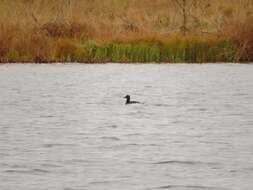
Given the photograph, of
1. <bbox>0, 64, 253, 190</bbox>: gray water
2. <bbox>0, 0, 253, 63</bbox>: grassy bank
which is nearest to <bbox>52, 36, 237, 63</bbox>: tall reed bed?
<bbox>0, 0, 253, 63</bbox>: grassy bank

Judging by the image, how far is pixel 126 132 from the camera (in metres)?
18.1

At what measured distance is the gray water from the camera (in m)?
13.2

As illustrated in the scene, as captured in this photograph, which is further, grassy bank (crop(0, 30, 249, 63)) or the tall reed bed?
the tall reed bed

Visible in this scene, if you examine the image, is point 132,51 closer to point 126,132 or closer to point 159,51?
point 159,51

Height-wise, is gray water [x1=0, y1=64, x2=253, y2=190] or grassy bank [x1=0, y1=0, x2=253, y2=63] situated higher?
gray water [x1=0, y1=64, x2=253, y2=190]

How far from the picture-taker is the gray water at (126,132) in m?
13.2

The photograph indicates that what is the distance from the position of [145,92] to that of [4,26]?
9.62 metres

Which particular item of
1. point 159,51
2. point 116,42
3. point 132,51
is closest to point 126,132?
point 132,51

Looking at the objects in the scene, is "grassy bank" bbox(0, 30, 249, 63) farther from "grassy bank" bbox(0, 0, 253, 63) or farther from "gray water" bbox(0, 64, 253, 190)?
"gray water" bbox(0, 64, 253, 190)

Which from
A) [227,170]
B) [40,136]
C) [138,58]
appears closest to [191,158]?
[227,170]

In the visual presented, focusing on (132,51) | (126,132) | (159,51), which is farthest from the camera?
(159,51)

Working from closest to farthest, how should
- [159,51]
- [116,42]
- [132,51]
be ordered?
[132,51] < [159,51] < [116,42]

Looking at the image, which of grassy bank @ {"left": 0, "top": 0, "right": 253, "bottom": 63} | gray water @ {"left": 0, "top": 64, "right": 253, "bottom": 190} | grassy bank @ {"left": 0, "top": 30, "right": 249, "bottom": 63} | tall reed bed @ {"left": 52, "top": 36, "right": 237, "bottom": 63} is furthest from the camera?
tall reed bed @ {"left": 52, "top": 36, "right": 237, "bottom": 63}

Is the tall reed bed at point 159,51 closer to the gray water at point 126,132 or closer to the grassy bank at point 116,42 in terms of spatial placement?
the grassy bank at point 116,42
